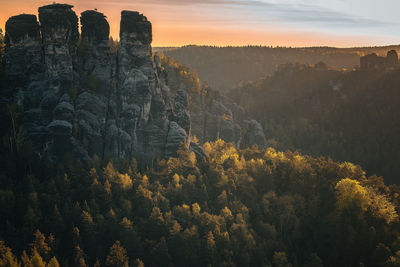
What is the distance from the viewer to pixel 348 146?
167250 millimetres

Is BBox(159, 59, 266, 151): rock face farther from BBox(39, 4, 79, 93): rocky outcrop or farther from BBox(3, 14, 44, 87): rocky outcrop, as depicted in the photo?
BBox(3, 14, 44, 87): rocky outcrop

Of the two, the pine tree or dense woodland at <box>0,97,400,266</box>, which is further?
dense woodland at <box>0,97,400,266</box>

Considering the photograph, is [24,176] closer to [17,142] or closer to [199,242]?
[17,142]

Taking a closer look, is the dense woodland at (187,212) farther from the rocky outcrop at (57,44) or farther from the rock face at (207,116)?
the rock face at (207,116)

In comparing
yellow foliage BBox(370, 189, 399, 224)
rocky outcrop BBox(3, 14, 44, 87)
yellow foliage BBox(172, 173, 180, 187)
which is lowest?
yellow foliage BBox(370, 189, 399, 224)

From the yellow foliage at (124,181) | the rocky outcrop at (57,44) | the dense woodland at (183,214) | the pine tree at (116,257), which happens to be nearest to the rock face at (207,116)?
the dense woodland at (183,214)

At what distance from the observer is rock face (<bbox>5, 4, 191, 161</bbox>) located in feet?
263

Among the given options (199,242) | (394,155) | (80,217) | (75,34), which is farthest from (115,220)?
(394,155)

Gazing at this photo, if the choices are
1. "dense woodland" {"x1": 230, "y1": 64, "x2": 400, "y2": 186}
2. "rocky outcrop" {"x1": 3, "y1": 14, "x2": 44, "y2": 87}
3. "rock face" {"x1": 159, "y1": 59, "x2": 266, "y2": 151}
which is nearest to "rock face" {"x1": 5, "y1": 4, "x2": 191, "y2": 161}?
"rocky outcrop" {"x1": 3, "y1": 14, "x2": 44, "y2": 87}

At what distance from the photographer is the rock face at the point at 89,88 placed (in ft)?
263

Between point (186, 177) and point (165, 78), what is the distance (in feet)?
96.7

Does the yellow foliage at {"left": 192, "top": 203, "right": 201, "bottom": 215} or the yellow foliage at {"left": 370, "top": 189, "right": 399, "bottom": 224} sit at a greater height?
the yellow foliage at {"left": 370, "top": 189, "right": 399, "bottom": 224}

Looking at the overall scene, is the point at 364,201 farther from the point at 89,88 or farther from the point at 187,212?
the point at 89,88

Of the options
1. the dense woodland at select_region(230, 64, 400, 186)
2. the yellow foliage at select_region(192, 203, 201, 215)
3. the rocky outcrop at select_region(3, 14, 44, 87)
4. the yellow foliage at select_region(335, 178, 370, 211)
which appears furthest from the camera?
the dense woodland at select_region(230, 64, 400, 186)
